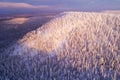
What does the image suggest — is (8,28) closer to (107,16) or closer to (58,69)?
(107,16)

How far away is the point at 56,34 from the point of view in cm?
1758

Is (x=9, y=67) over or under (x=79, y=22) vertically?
under

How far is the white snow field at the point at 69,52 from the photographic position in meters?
13.9

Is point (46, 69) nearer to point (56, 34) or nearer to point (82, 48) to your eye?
point (82, 48)

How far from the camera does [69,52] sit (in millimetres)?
15703

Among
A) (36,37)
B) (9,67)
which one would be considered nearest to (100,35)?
(36,37)

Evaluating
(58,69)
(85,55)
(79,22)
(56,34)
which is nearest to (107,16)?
(79,22)

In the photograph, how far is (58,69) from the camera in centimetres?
1424

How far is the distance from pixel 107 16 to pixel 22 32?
216 inches

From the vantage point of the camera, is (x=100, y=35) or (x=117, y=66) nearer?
(x=117, y=66)

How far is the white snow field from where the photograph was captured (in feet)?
45.7

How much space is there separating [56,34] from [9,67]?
3.95m

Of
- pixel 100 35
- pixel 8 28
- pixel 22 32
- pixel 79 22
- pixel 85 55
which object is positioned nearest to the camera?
pixel 85 55

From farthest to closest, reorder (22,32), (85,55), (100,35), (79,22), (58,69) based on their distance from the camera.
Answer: (22,32) < (79,22) < (100,35) < (85,55) < (58,69)
